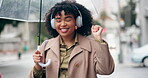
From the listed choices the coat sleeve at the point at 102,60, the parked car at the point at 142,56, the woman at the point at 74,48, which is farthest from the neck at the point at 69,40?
the parked car at the point at 142,56

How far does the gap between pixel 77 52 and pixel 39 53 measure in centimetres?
37

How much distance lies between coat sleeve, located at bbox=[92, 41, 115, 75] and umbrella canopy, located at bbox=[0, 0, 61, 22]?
34.6 inches

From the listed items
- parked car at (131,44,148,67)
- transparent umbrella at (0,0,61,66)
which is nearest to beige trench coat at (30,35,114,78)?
transparent umbrella at (0,0,61,66)

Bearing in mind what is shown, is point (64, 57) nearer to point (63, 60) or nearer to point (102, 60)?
point (63, 60)

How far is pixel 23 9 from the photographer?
3822mm

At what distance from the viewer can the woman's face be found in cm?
330

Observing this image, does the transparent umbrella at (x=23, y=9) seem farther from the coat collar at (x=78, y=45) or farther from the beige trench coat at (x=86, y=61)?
the beige trench coat at (x=86, y=61)

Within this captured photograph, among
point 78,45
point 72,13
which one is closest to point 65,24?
point 72,13

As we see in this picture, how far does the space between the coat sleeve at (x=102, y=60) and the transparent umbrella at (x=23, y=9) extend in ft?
2.64

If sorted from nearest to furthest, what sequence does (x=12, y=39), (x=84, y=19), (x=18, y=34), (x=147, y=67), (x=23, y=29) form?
(x=84, y=19)
(x=147, y=67)
(x=12, y=39)
(x=18, y=34)
(x=23, y=29)

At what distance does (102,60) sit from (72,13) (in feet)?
1.95

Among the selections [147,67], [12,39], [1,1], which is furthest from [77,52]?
[12,39]

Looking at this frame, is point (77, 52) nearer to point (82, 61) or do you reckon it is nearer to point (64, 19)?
point (82, 61)

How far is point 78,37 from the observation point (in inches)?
133
